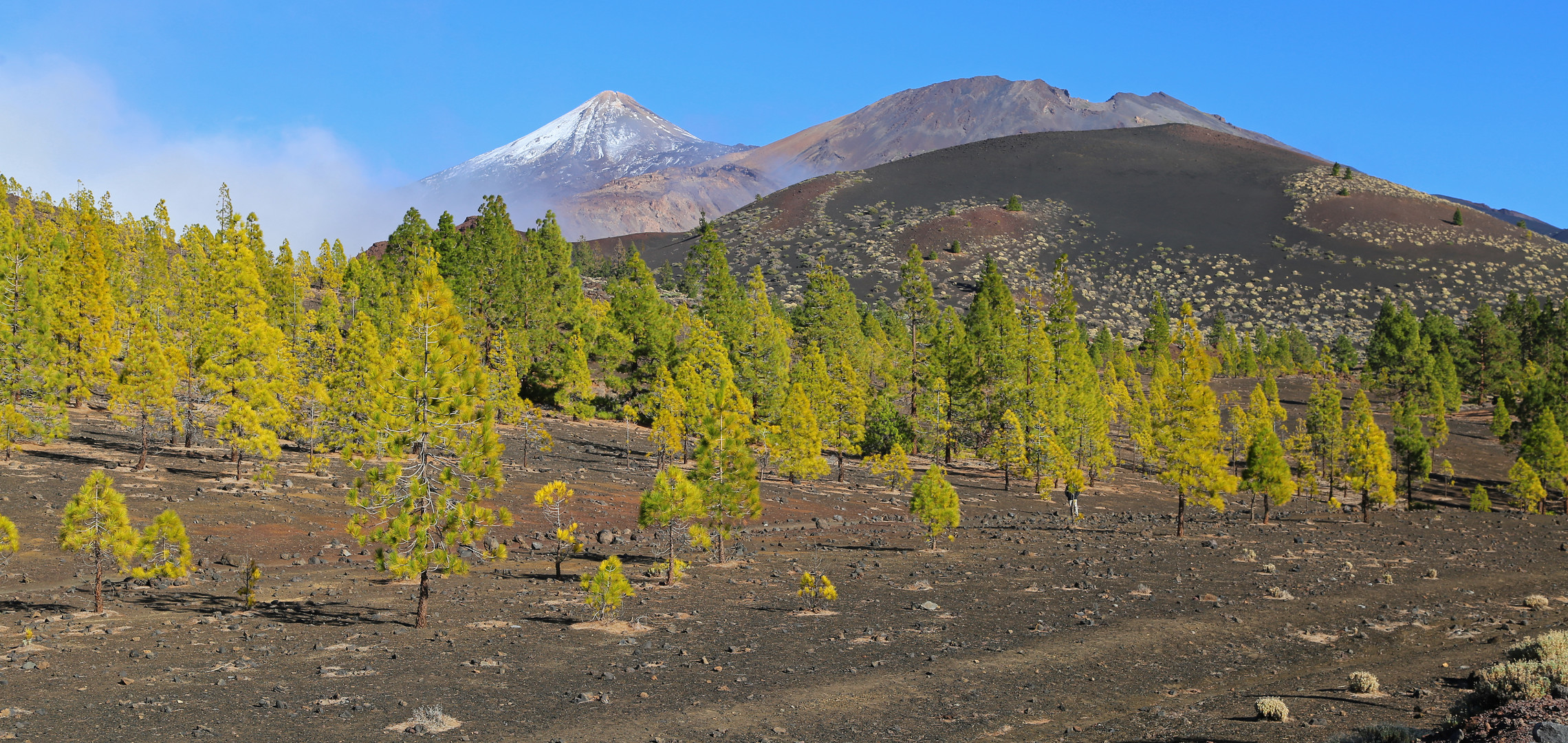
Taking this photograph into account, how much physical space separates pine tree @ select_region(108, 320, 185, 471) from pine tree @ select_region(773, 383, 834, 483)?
2568cm

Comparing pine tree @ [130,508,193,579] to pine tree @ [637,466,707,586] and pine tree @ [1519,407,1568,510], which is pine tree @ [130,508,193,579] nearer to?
pine tree @ [637,466,707,586]

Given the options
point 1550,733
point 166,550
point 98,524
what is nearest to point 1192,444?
point 1550,733

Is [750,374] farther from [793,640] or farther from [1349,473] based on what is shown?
[793,640]

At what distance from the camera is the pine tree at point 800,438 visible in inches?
1839

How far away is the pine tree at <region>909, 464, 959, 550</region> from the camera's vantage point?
34406mm

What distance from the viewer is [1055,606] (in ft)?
83.8

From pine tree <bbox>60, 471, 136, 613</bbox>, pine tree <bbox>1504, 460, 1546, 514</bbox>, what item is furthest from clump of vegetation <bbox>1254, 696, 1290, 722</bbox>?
pine tree <bbox>1504, 460, 1546, 514</bbox>

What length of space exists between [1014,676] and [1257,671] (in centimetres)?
506

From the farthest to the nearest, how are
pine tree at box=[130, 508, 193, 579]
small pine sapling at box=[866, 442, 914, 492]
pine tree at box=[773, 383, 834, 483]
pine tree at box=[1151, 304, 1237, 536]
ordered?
small pine sapling at box=[866, 442, 914, 492] < pine tree at box=[773, 383, 834, 483] < pine tree at box=[1151, 304, 1237, 536] < pine tree at box=[130, 508, 193, 579]

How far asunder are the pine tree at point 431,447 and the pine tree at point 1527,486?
5867cm

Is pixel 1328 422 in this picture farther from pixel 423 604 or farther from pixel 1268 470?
pixel 423 604

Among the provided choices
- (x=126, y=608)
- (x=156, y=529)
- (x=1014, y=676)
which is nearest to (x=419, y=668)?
(x=156, y=529)

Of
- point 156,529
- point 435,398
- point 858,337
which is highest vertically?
point 858,337

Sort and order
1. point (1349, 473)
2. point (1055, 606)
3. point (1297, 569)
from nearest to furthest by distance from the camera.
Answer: point (1055, 606) < point (1297, 569) < point (1349, 473)
